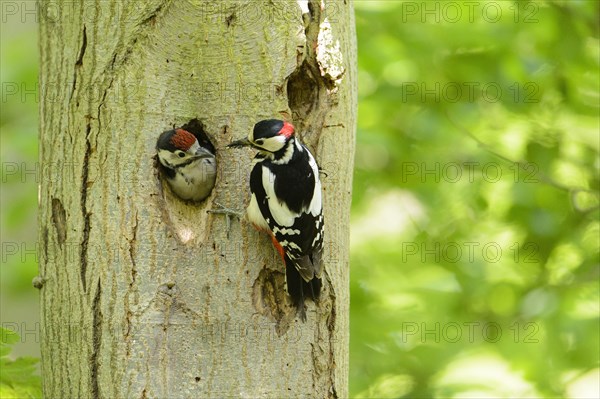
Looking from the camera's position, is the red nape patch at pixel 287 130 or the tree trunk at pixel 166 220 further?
the red nape patch at pixel 287 130

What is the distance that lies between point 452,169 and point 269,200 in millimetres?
2649

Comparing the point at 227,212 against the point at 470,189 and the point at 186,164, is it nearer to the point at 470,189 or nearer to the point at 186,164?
the point at 186,164

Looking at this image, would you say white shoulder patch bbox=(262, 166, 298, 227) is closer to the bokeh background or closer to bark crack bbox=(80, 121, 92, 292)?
bark crack bbox=(80, 121, 92, 292)

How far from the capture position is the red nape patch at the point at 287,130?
10.6 ft

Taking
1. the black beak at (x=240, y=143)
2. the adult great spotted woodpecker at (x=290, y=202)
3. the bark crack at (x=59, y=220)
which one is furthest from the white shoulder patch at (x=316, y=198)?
the bark crack at (x=59, y=220)

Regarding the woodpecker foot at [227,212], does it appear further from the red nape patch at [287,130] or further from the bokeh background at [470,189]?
the bokeh background at [470,189]

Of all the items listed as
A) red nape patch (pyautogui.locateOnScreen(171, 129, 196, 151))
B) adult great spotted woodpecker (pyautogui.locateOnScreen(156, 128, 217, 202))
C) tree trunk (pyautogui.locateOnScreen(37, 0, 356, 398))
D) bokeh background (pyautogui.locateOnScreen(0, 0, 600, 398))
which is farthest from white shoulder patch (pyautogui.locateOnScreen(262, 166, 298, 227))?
bokeh background (pyautogui.locateOnScreen(0, 0, 600, 398))

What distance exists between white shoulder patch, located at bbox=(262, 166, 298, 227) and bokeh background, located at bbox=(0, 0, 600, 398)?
1.63m

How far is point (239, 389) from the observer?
3.05 metres

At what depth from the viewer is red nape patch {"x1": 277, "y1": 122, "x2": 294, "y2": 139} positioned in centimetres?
322

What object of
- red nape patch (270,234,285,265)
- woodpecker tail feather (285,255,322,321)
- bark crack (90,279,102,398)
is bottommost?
bark crack (90,279,102,398)

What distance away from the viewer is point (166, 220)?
3.21m

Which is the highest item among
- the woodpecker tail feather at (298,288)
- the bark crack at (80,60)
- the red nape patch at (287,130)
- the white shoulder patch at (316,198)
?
the bark crack at (80,60)

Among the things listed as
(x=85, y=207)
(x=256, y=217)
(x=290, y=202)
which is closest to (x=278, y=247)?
(x=256, y=217)
